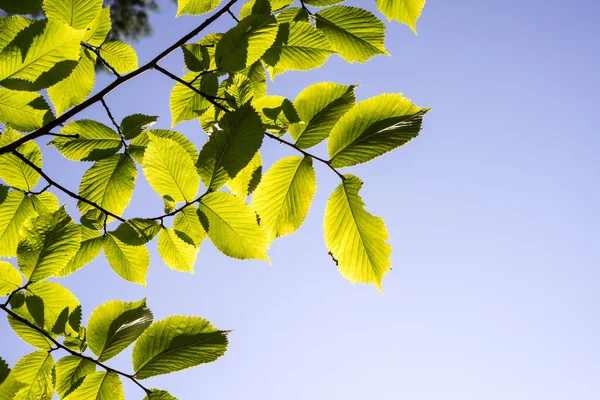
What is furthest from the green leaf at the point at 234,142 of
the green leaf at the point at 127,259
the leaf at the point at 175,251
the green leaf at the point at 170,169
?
the green leaf at the point at 127,259

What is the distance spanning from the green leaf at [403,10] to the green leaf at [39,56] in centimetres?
69

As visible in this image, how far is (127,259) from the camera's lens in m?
1.13

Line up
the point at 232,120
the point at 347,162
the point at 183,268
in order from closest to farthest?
the point at 232,120 < the point at 347,162 < the point at 183,268

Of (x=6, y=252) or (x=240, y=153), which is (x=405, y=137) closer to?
(x=240, y=153)

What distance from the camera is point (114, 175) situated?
1165 mm

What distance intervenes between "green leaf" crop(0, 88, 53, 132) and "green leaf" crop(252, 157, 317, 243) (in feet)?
1.71

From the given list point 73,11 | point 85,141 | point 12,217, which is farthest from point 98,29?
point 12,217

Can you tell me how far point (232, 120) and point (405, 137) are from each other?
341mm

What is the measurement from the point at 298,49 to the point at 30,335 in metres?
0.88

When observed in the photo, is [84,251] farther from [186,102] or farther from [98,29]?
[98,29]

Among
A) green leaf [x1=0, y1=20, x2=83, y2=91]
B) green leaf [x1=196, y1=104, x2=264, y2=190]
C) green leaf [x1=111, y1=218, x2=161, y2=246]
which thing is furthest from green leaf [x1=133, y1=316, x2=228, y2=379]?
green leaf [x1=0, y1=20, x2=83, y2=91]

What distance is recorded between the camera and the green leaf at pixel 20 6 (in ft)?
2.75

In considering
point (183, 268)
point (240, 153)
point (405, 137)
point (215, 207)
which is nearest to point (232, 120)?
point (240, 153)

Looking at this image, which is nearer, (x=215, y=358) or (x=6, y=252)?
(x=215, y=358)
